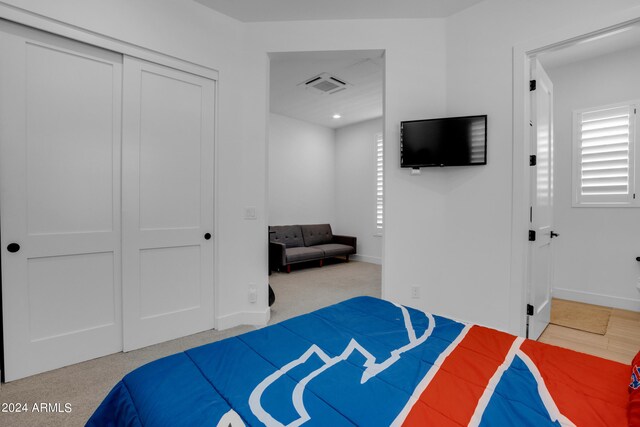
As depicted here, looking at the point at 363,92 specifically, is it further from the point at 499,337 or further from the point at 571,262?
the point at 499,337

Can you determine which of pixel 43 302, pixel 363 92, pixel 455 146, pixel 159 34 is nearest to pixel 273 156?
pixel 363 92

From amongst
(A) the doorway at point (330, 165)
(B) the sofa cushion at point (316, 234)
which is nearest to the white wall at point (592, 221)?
(A) the doorway at point (330, 165)

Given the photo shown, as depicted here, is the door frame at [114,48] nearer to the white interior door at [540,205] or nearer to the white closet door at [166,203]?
the white closet door at [166,203]

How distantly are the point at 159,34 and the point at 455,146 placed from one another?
9.06 ft

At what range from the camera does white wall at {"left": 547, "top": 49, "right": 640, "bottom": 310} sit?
11.3 ft

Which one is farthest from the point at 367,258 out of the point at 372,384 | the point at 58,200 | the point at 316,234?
the point at 372,384

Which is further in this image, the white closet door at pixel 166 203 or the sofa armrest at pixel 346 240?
the sofa armrest at pixel 346 240

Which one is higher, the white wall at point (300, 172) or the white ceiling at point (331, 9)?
the white ceiling at point (331, 9)

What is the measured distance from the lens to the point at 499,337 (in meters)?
1.39

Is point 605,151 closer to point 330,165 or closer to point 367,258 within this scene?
point 367,258

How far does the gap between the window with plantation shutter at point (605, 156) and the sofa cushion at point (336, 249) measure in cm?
370

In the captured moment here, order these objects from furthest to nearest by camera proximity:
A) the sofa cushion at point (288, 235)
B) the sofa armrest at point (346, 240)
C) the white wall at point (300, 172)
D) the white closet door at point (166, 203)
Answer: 1. the sofa armrest at point (346, 240)
2. the white wall at point (300, 172)
3. the sofa cushion at point (288, 235)
4. the white closet door at point (166, 203)

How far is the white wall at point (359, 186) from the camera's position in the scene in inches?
252

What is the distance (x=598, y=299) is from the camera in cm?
364
